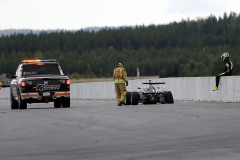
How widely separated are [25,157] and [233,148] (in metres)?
2.90

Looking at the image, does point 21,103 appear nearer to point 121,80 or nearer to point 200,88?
point 121,80

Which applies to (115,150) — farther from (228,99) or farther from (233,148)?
(228,99)

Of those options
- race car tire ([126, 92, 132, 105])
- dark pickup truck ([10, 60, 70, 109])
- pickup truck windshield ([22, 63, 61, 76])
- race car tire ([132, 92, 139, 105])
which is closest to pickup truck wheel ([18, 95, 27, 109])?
dark pickup truck ([10, 60, 70, 109])

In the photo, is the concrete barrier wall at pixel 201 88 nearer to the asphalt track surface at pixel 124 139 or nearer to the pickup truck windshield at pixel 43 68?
the pickup truck windshield at pixel 43 68

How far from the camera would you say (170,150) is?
9.05 meters

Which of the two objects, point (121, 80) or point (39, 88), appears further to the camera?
point (121, 80)

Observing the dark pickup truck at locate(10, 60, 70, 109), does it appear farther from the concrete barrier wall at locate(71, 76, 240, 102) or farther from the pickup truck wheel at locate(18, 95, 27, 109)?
the concrete barrier wall at locate(71, 76, 240, 102)

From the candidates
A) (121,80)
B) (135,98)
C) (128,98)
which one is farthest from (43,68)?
(135,98)

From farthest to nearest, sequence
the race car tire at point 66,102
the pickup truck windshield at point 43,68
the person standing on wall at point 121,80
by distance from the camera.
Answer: the person standing on wall at point 121,80
the pickup truck windshield at point 43,68
the race car tire at point 66,102

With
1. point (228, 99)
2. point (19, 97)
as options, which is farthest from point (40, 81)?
point (228, 99)

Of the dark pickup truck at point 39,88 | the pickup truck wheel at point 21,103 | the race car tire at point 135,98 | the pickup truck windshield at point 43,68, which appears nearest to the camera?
the dark pickup truck at point 39,88

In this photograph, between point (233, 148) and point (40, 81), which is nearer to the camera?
point (233, 148)

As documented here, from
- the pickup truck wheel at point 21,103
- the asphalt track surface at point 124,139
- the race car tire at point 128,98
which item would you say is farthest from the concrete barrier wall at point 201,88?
the asphalt track surface at point 124,139

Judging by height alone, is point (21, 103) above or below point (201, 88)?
below
